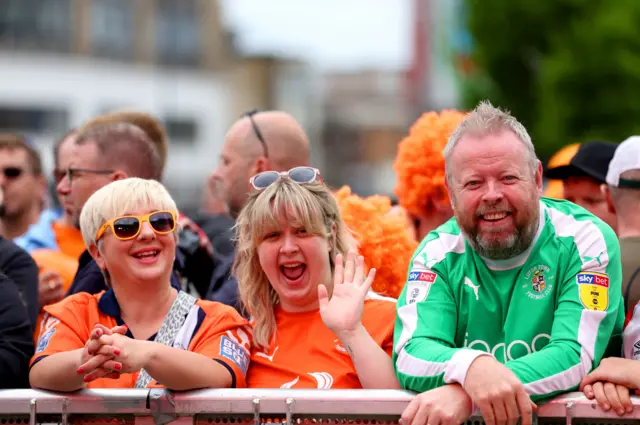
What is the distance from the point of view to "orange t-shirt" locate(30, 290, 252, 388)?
3.81m

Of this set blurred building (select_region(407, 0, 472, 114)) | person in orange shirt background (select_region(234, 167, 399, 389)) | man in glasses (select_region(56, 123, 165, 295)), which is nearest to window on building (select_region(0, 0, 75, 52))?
blurred building (select_region(407, 0, 472, 114))

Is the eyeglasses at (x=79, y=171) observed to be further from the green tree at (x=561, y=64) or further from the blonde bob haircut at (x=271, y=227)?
the green tree at (x=561, y=64)

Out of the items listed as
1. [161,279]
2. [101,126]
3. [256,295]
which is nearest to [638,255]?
[256,295]

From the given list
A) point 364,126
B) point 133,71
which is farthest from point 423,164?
point 364,126

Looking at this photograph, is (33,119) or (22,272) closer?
(22,272)

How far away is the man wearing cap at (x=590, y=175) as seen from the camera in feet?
17.4

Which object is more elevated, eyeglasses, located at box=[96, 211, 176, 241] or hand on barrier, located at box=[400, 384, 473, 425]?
eyeglasses, located at box=[96, 211, 176, 241]

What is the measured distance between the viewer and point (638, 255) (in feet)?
13.5

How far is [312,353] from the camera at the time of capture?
3.92 meters

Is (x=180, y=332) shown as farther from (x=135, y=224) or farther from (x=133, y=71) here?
(x=133, y=71)

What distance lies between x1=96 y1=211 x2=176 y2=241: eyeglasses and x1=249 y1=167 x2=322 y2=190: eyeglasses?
38cm

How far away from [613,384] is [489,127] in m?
0.98

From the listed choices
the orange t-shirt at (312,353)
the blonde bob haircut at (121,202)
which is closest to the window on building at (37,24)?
the blonde bob haircut at (121,202)

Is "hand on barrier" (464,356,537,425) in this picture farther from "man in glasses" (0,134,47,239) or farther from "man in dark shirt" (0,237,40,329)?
"man in glasses" (0,134,47,239)
